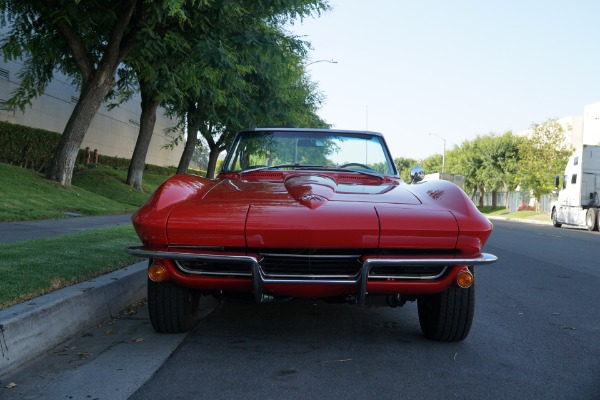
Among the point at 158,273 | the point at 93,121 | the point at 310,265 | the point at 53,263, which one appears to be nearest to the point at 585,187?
the point at 93,121

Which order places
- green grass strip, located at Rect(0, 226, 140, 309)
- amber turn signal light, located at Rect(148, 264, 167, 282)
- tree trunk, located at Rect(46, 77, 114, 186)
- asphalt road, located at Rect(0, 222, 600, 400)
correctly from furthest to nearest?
tree trunk, located at Rect(46, 77, 114, 186) → green grass strip, located at Rect(0, 226, 140, 309) → amber turn signal light, located at Rect(148, 264, 167, 282) → asphalt road, located at Rect(0, 222, 600, 400)

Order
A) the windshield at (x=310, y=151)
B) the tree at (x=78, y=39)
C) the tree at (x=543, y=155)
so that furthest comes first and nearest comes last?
the tree at (x=543, y=155) < the tree at (x=78, y=39) < the windshield at (x=310, y=151)

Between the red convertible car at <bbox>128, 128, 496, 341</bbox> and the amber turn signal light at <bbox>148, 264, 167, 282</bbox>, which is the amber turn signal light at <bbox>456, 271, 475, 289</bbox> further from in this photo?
the amber turn signal light at <bbox>148, 264, 167, 282</bbox>

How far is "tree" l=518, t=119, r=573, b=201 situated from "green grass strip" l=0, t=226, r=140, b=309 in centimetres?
3969

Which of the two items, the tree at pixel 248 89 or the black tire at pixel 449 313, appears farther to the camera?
the tree at pixel 248 89

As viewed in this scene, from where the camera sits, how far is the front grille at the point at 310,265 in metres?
3.79

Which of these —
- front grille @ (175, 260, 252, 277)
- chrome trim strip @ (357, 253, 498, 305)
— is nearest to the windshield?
front grille @ (175, 260, 252, 277)

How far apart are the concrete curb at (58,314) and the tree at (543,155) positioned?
41453 mm

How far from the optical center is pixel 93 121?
3028cm

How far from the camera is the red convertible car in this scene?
12.1ft

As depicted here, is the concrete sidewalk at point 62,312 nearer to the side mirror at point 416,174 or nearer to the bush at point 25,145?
the side mirror at point 416,174

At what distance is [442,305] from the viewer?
411 cm

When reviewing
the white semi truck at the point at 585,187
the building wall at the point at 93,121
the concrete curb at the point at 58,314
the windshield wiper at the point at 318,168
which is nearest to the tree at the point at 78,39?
the building wall at the point at 93,121

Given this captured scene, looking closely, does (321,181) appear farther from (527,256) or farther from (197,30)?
(197,30)
